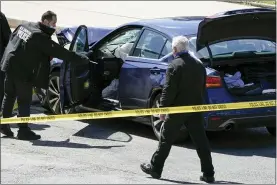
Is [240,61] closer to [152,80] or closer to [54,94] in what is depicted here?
[152,80]

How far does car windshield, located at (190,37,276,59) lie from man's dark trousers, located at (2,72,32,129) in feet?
7.20

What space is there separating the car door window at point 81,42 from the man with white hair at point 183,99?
8.85 ft

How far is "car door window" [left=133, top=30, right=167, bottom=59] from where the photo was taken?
28.0 feet

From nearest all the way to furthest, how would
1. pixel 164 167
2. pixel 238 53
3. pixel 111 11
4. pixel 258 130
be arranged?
pixel 164 167 < pixel 238 53 < pixel 258 130 < pixel 111 11

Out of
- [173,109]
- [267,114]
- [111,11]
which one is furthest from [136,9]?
Result: [173,109]

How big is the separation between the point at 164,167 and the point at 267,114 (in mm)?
1593

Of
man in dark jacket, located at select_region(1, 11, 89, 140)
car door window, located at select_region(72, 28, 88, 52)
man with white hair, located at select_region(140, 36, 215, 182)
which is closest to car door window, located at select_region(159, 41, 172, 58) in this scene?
man in dark jacket, located at select_region(1, 11, 89, 140)

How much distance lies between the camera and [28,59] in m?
8.23

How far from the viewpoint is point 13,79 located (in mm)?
8422

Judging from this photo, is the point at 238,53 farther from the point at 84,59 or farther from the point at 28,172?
the point at 28,172

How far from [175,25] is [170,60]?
786 millimetres

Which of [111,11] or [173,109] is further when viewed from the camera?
[111,11]

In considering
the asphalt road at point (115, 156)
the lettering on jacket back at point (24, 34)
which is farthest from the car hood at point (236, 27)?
the lettering on jacket back at point (24, 34)

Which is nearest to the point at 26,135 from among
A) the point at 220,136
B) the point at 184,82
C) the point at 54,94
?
the point at 54,94
